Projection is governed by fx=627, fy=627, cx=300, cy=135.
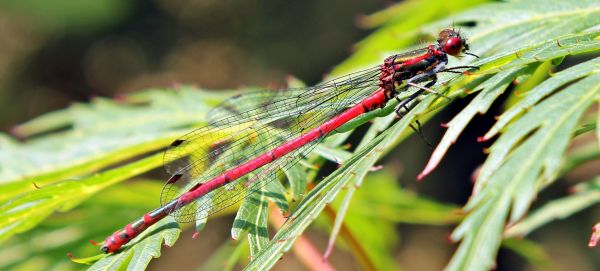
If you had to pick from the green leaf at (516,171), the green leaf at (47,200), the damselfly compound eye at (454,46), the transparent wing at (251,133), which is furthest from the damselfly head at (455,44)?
the green leaf at (47,200)

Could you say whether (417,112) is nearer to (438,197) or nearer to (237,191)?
(237,191)

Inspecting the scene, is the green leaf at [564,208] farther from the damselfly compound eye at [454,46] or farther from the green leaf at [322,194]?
the green leaf at [322,194]

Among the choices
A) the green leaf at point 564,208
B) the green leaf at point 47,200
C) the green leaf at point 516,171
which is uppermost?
the green leaf at point 47,200

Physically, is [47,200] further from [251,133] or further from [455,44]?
[455,44]

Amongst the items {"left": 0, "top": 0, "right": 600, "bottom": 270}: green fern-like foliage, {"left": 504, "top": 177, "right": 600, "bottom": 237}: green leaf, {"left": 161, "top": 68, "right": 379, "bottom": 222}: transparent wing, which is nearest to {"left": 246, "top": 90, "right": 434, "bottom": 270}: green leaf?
{"left": 0, "top": 0, "right": 600, "bottom": 270}: green fern-like foliage

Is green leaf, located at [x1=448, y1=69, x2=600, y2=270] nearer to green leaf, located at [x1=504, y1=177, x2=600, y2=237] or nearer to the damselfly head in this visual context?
the damselfly head

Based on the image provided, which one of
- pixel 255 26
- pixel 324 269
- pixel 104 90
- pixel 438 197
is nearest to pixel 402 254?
pixel 438 197
